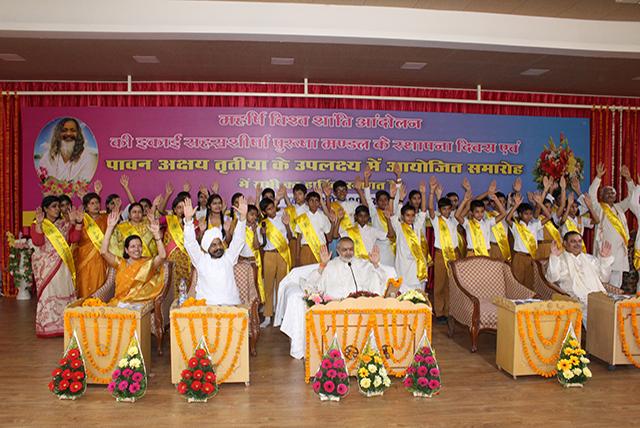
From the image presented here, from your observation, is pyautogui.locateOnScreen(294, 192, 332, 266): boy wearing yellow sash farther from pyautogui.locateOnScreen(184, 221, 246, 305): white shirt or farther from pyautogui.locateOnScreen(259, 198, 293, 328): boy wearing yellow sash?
pyautogui.locateOnScreen(184, 221, 246, 305): white shirt

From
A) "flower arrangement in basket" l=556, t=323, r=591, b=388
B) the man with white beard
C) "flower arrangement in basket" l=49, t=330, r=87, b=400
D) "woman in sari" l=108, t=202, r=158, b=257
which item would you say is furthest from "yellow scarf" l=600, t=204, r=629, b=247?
the man with white beard

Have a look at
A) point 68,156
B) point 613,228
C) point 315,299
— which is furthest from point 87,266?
point 613,228

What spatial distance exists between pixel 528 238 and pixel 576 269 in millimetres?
1220

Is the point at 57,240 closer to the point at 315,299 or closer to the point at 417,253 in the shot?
the point at 315,299

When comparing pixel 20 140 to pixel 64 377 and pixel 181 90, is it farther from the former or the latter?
pixel 64 377

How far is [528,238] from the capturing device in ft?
21.4

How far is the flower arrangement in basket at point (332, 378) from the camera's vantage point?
148 inches

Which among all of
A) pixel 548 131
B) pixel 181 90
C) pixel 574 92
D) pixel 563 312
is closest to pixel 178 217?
pixel 181 90

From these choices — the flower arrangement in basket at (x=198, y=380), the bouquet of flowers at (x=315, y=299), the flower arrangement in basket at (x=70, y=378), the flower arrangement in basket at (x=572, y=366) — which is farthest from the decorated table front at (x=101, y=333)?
the flower arrangement in basket at (x=572, y=366)

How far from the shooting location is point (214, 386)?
3793 mm

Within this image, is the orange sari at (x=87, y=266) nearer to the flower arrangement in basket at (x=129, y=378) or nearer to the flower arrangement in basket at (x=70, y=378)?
the flower arrangement in basket at (x=70, y=378)

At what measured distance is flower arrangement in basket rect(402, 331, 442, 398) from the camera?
3851 mm

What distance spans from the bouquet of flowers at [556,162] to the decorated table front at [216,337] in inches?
214

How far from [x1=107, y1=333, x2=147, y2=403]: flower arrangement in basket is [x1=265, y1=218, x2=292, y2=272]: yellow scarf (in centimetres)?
260
